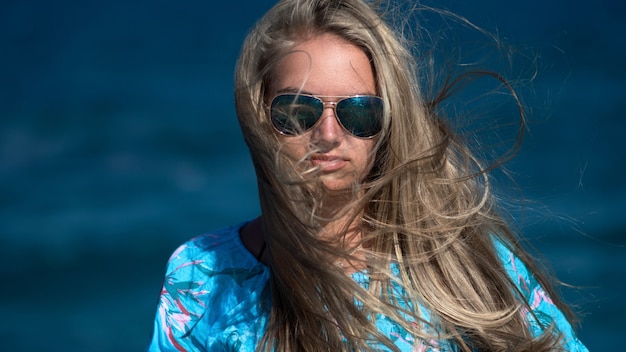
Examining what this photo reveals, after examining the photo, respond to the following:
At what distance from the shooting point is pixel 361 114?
193 centimetres

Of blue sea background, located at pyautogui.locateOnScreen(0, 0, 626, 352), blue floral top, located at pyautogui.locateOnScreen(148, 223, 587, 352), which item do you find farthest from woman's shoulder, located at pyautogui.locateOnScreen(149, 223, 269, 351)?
blue sea background, located at pyautogui.locateOnScreen(0, 0, 626, 352)

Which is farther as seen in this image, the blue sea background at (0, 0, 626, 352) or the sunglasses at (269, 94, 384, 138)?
the blue sea background at (0, 0, 626, 352)

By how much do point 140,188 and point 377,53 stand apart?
11.4 ft

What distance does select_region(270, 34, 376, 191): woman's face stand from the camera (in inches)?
75.4

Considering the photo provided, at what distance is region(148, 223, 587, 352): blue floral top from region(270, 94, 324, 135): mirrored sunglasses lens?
1.09 feet

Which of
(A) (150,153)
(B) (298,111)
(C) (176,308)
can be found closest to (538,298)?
(B) (298,111)

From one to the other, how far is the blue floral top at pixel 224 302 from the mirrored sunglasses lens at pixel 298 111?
33 cm

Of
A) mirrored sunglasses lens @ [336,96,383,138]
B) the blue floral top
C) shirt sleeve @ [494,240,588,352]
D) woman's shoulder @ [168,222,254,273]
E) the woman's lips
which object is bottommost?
shirt sleeve @ [494,240,588,352]

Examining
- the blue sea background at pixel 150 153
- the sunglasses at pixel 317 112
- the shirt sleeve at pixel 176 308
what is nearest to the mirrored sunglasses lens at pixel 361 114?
the sunglasses at pixel 317 112

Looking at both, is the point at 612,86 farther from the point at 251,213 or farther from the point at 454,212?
the point at 454,212

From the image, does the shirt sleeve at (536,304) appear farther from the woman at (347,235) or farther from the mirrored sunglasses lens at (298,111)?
the mirrored sunglasses lens at (298,111)

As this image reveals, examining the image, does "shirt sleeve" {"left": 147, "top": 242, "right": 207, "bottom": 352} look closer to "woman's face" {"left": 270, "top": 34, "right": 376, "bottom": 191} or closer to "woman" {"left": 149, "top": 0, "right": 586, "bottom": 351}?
"woman" {"left": 149, "top": 0, "right": 586, "bottom": 351}

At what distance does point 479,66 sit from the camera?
2.18m

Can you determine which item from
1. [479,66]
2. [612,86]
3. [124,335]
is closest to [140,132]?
[124,335]
